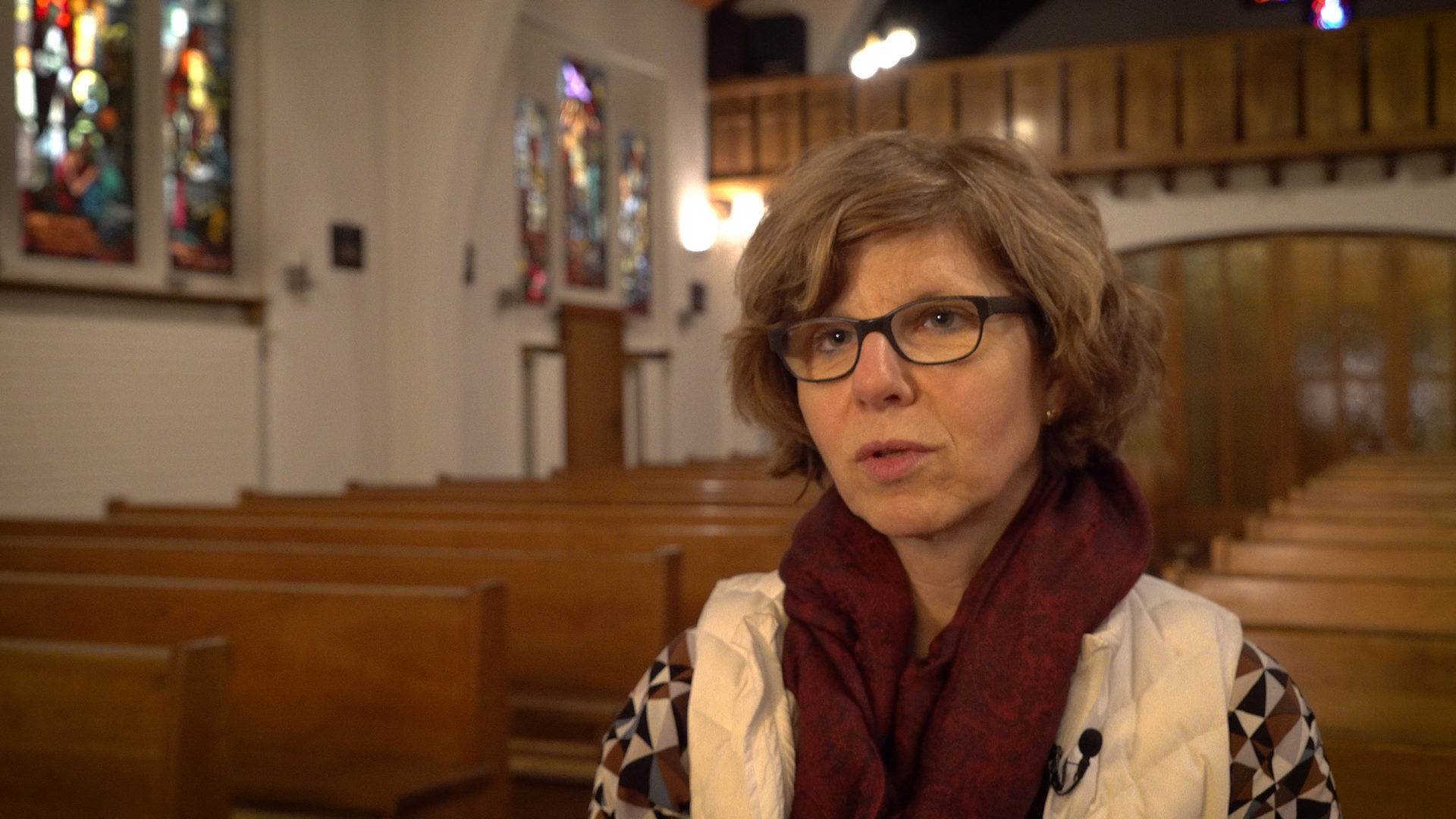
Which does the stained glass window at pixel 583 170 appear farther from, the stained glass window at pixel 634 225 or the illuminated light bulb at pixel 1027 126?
the illuminated light bulb at pixel 1027 126

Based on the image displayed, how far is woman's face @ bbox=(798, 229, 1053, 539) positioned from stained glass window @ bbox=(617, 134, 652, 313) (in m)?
9.34

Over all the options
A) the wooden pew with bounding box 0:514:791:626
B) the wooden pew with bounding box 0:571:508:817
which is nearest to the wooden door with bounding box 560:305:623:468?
the wooden pew with bounding box 0:514:791:626

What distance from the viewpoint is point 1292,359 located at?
33.6ft

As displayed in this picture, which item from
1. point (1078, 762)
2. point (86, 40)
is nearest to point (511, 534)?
point (1078, 762)

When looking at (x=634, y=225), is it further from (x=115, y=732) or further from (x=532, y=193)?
(x=115, y=732)

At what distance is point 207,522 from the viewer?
4195mm

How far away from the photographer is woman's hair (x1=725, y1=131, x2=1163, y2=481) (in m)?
1.28

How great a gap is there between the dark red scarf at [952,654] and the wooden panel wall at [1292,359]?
878 centimetres

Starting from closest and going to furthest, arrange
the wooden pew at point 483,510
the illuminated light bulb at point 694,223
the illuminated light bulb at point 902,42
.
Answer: the wooden pew at point 483,510 < the illuminated light bulb at point 902,42 < the illuminated light bulb at point 694,223

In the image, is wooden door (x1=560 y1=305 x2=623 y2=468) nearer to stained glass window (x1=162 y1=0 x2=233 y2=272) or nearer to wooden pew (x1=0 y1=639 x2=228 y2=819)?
stained glass window (x1=162 y1=0 x2=233 y2=272)

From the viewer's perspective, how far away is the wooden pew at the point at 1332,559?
252 cm

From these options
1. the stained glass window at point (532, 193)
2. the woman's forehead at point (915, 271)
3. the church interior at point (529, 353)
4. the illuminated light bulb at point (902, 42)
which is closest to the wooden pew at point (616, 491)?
the church interior at point (529, 353)

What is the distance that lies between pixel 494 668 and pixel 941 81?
9005mm

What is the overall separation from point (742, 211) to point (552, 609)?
8844mm
